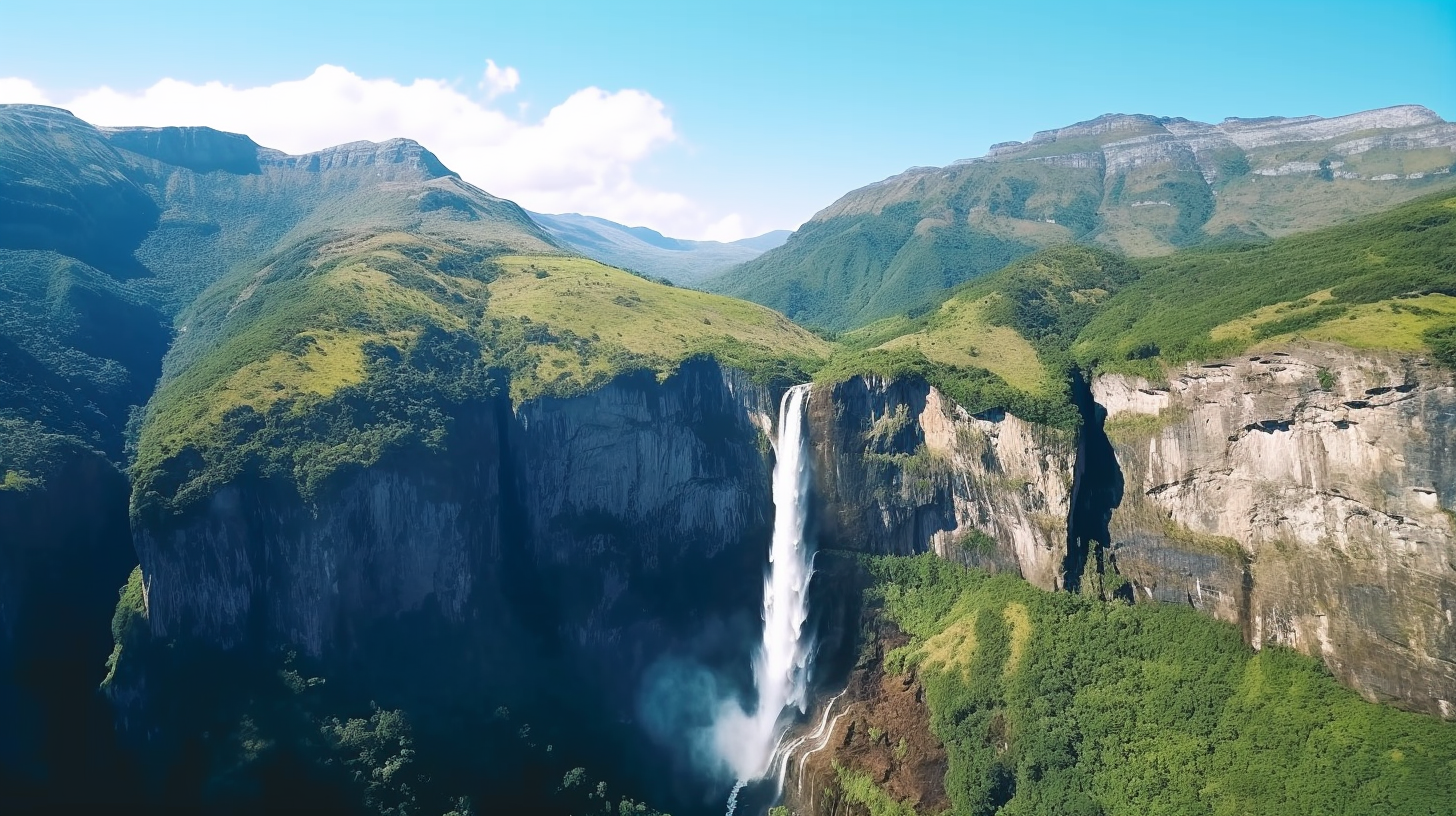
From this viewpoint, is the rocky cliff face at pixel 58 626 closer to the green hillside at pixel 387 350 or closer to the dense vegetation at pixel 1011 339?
the green hillside at pixel 387 350

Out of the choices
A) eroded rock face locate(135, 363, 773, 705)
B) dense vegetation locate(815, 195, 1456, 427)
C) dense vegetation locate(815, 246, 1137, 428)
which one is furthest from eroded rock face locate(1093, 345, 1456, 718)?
eroded rock face locate(135, 363, 773, 705)

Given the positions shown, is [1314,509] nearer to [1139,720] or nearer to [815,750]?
[1139,720]

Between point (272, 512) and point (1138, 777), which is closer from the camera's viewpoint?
point (1138, 777)

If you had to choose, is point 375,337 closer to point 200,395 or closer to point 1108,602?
point 200,395

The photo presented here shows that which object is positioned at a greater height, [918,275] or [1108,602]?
[918,275]

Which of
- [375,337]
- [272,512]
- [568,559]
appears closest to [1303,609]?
[568,559]
